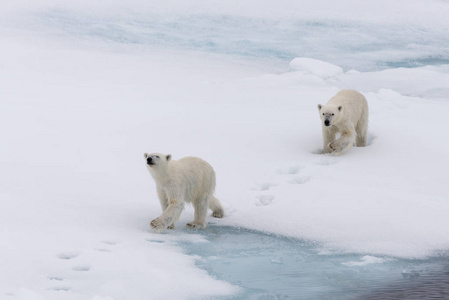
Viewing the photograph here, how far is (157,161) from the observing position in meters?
5.89

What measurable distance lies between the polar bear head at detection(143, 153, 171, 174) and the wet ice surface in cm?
69

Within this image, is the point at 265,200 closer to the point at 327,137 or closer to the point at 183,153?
the point at 183,153

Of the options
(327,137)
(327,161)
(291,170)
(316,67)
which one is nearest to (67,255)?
(291,170)

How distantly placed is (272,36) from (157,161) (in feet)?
37.0

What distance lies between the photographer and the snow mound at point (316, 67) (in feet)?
42.7

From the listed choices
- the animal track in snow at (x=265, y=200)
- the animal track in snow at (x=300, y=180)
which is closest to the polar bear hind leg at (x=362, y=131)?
the animal track in snow at (x=300, y=180)

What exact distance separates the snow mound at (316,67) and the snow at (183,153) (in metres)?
0.04

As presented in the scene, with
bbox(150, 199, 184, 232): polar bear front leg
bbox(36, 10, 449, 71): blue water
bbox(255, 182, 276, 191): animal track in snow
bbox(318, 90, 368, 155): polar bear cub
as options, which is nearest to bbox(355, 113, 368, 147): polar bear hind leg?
bbox(318, 90, 368, 155): polar bear cub

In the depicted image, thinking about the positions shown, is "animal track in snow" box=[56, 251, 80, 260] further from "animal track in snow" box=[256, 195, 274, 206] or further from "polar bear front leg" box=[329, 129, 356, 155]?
"polar bear front leg" box=[329, 129, 356, 155]

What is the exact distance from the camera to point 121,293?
4.38 m

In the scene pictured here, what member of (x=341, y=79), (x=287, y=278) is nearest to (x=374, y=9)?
Result: (x=341, y=79)

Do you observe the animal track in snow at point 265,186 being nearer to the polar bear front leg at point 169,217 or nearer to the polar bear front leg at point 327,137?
the polar bear front leg at point 169,217

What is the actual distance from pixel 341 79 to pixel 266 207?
7.01 meters

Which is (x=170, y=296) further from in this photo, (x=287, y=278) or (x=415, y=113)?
(x=415, y=113)
